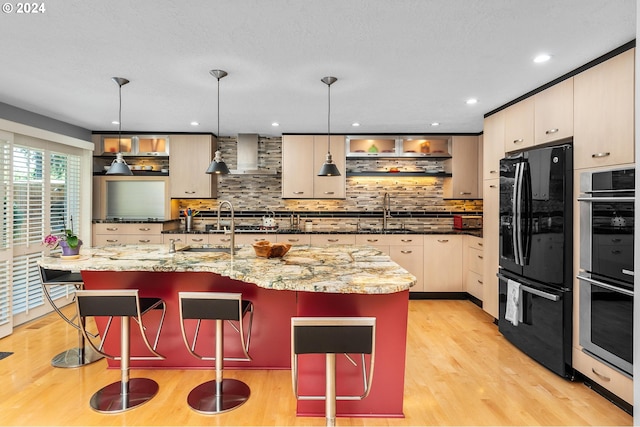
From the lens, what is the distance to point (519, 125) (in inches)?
141

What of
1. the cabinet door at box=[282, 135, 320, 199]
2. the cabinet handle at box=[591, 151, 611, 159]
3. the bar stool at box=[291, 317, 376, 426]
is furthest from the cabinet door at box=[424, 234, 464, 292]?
the bar stool at box=[291, 317, 376, 426]

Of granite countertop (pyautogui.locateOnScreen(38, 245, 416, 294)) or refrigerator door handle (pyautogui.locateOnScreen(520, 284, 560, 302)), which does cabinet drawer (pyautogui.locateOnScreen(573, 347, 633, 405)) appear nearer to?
refrigerator door handle (pyautogui.locateOnScreen(520, 284, 560, 302))

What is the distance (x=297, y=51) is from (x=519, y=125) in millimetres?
2344

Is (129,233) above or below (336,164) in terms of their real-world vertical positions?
below

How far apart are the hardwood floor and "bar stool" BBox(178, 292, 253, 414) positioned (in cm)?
7

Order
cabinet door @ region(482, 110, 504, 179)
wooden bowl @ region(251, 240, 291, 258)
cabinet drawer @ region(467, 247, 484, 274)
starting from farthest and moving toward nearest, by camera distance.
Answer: cabinet drawer @ region(467, 247, 484, 274), cabinet door @ region(482, 110, 504, 179), wooden bowl @ region(251, 240, 291, 258)

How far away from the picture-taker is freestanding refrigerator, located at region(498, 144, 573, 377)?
2873 millimetres

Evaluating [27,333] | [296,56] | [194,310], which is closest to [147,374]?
[194,310]

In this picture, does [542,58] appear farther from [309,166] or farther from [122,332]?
[122,332]

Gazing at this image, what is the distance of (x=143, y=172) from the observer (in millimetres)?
5504

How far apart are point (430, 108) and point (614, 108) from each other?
5.94ft

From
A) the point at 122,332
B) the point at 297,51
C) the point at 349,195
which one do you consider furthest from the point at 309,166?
the point at 122,332

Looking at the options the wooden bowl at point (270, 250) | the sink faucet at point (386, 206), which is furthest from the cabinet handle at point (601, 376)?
the sink faucet at point (386, 206)

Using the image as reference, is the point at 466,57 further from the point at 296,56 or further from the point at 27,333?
the point at 27,333
